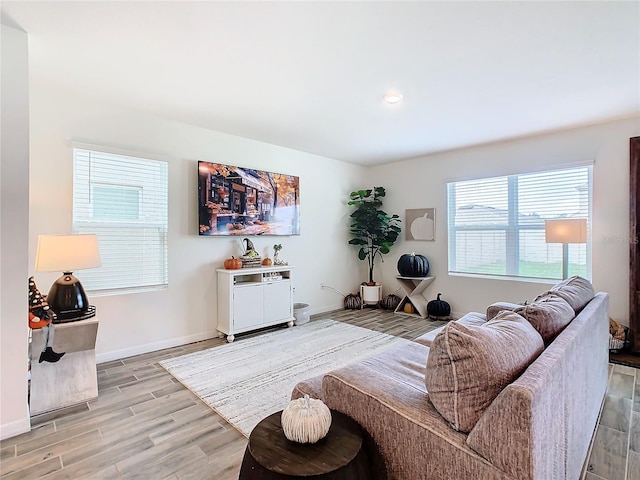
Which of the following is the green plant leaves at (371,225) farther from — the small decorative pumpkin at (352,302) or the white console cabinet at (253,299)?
the white console cabinet at (253,299)

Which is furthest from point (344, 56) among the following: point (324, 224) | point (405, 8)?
point (324, 224)

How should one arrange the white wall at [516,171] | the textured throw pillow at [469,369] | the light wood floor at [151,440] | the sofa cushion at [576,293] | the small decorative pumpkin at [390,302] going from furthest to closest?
the small decorative pumpkin at [390,302], the white wall at [516,171], the sofa cushion at [576,293], the light wood floor at [151,440], the textured throw pillow at [469,369]

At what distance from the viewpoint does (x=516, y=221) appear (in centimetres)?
436

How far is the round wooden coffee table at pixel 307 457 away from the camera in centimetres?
102

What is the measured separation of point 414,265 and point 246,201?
263cm

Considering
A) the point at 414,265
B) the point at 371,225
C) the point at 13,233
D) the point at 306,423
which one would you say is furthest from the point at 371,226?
the point at 306,423

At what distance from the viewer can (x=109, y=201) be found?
10.6ft

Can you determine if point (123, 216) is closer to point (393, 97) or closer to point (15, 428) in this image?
point (15, 428)

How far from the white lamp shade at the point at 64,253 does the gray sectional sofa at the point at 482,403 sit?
6.33ft

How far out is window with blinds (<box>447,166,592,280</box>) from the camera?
3.89 meters

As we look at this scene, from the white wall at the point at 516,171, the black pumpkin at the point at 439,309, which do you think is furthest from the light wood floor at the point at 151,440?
the black pumpkin at the point at 439,309

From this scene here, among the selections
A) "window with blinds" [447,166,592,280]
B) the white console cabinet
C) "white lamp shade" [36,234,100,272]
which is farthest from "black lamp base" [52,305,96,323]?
"window with blinds" [447,166,592,280]

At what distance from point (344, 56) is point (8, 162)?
2249 mm

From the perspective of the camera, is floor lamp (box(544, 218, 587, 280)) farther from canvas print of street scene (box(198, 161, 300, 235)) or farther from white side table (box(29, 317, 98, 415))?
white side table (box(29, 317, 98, 415))
